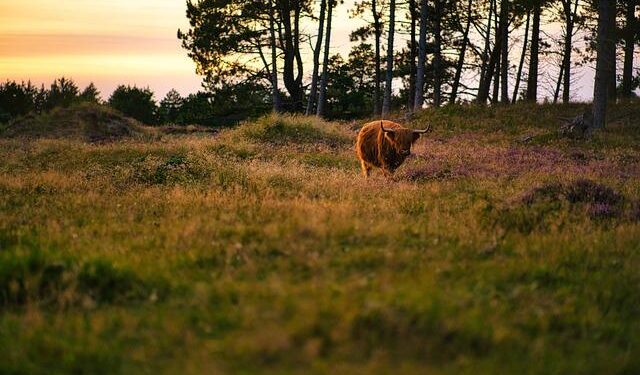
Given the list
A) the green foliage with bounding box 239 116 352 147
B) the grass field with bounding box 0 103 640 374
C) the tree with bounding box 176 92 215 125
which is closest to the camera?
the grass field with bounding box 0 103 640 374

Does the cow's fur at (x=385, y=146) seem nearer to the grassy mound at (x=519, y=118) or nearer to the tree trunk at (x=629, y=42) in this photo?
the grassy mound at (x=519, y=118)

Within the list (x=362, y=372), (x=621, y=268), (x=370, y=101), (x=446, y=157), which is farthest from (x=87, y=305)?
(x=370, y=101)

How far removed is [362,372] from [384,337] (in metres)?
0.56

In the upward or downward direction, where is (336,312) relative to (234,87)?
downward

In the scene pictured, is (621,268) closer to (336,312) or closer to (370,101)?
(336,312)

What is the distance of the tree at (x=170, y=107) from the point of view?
56938 millimetres

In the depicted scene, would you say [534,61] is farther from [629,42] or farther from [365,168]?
[365,168]

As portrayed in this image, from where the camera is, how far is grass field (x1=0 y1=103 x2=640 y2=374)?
4.43 metres

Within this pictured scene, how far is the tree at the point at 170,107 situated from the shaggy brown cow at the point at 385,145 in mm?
41726

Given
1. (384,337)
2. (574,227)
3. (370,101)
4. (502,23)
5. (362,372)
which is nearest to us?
(362,372)

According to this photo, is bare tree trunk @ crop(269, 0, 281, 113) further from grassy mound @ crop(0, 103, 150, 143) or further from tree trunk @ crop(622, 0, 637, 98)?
tree trunk @ crop(622, 0, 637, 98)

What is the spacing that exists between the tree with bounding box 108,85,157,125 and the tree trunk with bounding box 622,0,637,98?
134 feet

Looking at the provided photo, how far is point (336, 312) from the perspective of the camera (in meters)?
4.82

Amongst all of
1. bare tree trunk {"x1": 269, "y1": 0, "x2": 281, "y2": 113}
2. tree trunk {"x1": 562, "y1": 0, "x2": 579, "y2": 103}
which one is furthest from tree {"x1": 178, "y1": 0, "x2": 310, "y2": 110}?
tree trunk {"x1": 562, "y1": 0, "x2": 579, "y2": 103}
